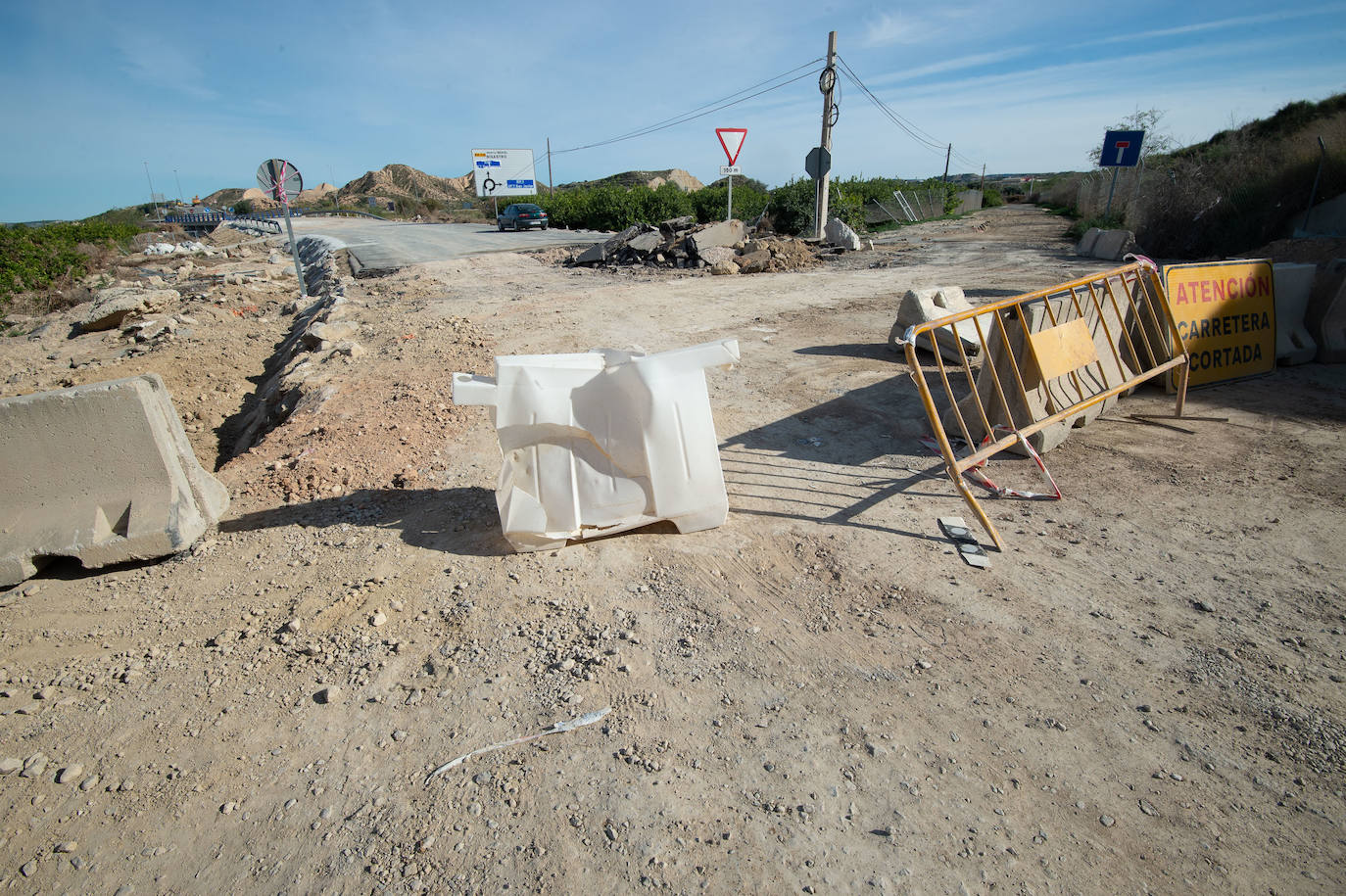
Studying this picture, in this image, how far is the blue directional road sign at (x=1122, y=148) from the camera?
16.1m

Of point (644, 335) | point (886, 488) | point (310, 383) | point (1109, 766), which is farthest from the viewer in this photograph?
point (644, 335)

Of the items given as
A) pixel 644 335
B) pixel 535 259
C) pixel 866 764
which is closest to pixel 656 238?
pixel 535 259

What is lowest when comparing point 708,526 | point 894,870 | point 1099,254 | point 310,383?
point 894,870

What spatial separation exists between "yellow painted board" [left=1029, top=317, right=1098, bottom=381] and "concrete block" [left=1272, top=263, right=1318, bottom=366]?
3.94m

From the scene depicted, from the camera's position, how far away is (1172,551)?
4.01 meters

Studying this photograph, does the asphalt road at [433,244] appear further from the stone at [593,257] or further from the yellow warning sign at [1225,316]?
the yellow warning sign at [1225,316]

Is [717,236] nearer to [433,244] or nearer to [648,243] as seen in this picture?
[648,243]

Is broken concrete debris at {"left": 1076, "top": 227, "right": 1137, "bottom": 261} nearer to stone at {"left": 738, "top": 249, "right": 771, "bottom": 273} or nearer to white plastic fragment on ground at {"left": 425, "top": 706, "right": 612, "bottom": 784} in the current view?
stone at {"left": 738, "top": 249, "right": 771, "bottom": 273}

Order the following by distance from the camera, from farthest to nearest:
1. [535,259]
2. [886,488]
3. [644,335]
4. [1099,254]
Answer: [535,259]
[1099,254]
[644,335]
[886,488]

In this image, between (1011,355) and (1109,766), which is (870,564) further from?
(1011,355)

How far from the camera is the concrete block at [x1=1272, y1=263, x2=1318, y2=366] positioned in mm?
7266

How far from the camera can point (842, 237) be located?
63.2ft

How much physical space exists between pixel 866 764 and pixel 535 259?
19142 mm

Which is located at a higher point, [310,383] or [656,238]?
[656,238]
